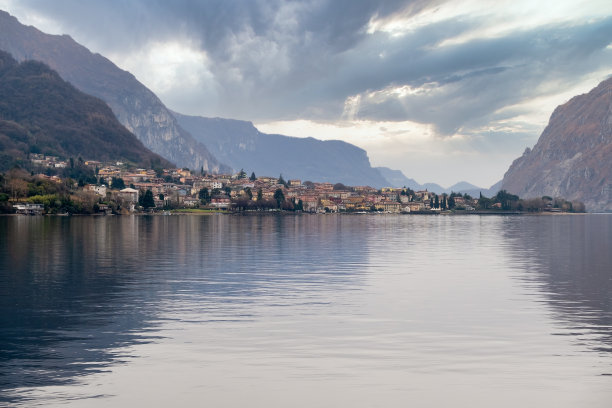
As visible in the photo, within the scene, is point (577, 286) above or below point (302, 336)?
below

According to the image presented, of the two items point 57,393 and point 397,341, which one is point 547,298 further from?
point 57,393

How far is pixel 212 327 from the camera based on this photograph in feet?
80.0

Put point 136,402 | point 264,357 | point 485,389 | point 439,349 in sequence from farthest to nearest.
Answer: point 439,349
point 264,357
point 485,389
point 136,402

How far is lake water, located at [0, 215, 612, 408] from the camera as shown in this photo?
16.3 m

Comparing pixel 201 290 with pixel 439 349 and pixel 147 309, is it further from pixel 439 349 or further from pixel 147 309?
pixel 439 349

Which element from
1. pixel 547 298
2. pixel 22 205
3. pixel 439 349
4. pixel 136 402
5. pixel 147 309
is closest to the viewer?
pixel 136 402

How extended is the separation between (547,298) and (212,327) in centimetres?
1947

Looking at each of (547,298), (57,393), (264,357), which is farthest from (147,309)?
(547,298)

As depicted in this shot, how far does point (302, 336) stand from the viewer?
75.0ft

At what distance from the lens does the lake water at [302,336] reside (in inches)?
640

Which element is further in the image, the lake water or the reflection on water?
the reflection on water

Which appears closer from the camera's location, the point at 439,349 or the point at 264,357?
the point at 264,357

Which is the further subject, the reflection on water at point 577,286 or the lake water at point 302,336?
the reflection on water at point 577,286

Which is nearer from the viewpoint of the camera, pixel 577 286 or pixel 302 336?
pixel 302 336
